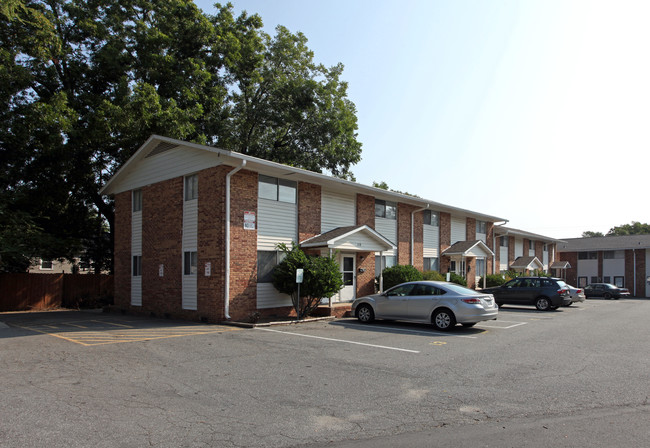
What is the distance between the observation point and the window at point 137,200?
19.6m

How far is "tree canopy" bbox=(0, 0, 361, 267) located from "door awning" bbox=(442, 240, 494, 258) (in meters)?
8.98

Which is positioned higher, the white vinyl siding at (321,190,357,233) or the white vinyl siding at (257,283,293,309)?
the white vinyl siding at (321,190,357,233)

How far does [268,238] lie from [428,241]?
11.7m

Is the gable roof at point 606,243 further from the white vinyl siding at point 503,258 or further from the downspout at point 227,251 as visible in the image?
the downspout at point 227,251

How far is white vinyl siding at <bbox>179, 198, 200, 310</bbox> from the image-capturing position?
15891 mm

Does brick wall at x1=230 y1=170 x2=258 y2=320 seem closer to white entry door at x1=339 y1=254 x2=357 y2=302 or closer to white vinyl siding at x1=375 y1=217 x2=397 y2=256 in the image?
white entry door at x1=339 y1=254 x2=357 y2=302

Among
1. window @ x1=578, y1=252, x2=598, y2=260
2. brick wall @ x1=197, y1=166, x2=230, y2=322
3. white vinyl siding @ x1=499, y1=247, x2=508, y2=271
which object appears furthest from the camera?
window @ x1=578, y1=252, x2=598, y2=260

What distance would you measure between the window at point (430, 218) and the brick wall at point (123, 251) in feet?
47.9

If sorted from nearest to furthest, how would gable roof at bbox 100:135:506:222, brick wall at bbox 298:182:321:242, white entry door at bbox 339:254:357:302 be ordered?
gable roof at bbox 100:135:506:222, brick wall at bbox 298:182:321:242, white entry door at bbox 339:254:357:302

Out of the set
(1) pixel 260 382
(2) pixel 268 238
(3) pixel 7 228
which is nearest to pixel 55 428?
(1) pixel 260 382

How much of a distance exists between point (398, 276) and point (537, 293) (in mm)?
6735

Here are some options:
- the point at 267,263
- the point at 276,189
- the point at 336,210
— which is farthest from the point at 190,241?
the point at 336,210

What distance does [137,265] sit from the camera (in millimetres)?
19406

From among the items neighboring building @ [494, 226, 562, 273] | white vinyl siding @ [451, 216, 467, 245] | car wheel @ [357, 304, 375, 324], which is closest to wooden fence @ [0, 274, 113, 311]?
car wheel @ [357, 304, 375, 324]
